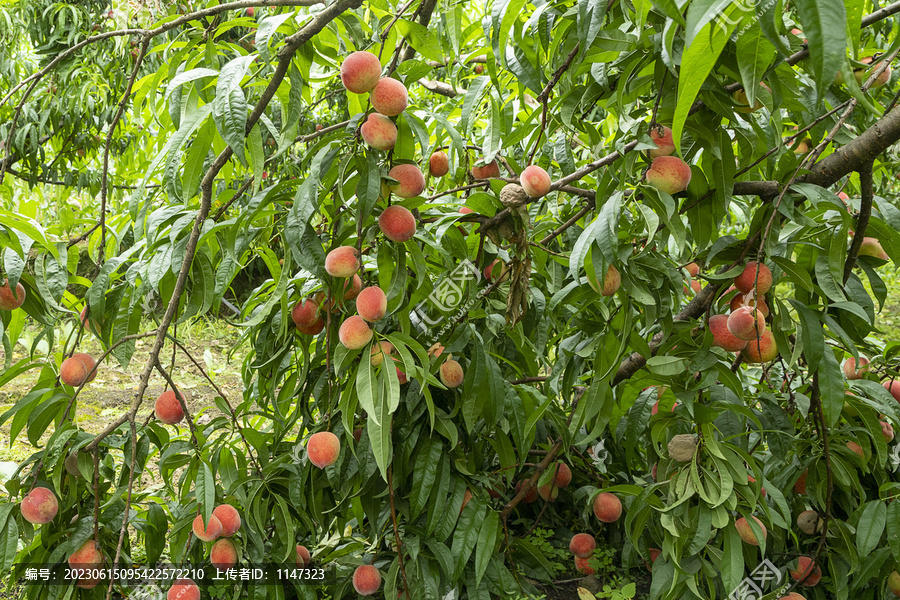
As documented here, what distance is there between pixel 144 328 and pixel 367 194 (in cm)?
356

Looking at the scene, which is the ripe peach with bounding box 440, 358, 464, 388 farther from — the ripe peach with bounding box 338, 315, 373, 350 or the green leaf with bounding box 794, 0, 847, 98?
the green leaf with bounding box 794, 0, 847, 98

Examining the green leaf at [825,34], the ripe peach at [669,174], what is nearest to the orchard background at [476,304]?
the ripe peach at [669,174]

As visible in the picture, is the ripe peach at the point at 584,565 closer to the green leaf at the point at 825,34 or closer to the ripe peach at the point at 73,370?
the ripe peach at the point at 73,370

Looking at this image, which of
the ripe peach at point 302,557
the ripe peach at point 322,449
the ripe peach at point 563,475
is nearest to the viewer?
the ripe peach at point 322,449

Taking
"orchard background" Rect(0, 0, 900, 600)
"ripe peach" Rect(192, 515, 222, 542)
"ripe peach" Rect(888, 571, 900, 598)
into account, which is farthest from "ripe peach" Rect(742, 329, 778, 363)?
"ripe peach" Rect(192, 515, 222, 542)

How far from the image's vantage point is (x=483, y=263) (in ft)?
3.71

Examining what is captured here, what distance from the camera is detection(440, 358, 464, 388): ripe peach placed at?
3.62 feet

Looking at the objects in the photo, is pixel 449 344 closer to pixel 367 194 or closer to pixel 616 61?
pixel 367 194

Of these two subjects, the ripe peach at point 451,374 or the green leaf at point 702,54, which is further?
the ripe peach at point 451,374

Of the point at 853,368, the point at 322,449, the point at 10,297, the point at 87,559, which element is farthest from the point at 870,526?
the point at 10,297

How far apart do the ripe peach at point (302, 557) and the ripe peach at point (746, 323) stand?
3.22 ft

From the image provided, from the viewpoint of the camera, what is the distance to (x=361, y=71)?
797 mm

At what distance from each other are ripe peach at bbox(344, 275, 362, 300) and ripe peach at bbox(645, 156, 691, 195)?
1.53 feet

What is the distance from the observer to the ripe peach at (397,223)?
835 millimetres
